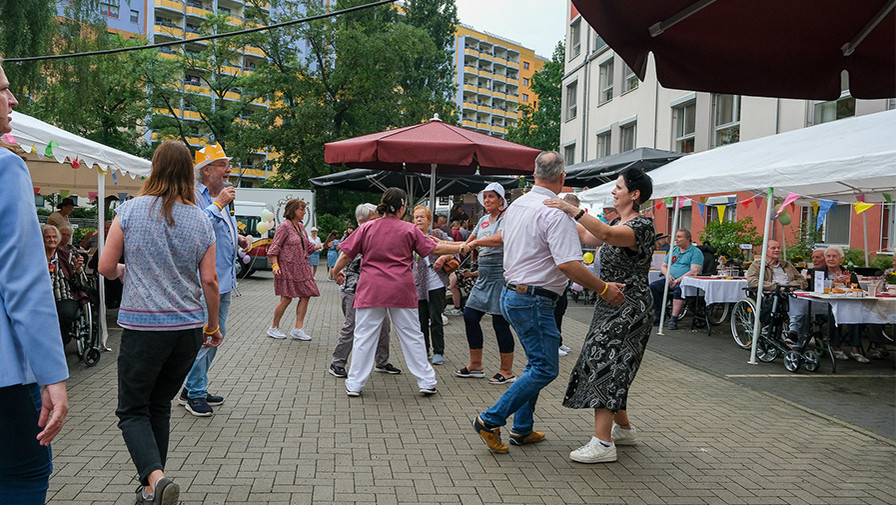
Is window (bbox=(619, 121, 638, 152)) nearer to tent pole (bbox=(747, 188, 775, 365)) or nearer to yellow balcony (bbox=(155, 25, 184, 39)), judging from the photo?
tent pole (bbox=(747, 188, 775, 365))

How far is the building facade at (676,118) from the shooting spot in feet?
53.2

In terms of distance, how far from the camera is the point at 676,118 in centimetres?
2389

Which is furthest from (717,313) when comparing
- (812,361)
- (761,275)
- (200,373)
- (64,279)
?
(64,279)

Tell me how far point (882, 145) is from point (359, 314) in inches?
231

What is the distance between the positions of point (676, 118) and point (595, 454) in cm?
2093

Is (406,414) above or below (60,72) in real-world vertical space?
below

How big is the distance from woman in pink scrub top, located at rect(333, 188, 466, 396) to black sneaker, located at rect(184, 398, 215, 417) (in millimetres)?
1309

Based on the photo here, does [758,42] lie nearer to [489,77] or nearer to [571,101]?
[571,101]

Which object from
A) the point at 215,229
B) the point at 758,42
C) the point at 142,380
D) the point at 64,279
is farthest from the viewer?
the point at 64,279

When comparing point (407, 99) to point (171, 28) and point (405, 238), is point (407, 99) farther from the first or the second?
A: point (171, 28)

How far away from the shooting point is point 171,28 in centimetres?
6706

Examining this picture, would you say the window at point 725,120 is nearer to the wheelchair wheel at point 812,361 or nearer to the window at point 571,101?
the wheelchair wheel at point 812,361

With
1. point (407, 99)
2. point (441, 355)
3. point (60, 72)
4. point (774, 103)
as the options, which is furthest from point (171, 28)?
point (441, 355)

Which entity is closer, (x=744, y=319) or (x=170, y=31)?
(x=744, y=319)
